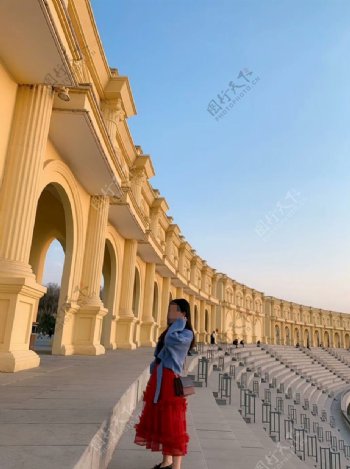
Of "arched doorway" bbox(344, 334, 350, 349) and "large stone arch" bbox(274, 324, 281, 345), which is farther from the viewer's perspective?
"arched doorway" bbox(344, 334, 350, 349)

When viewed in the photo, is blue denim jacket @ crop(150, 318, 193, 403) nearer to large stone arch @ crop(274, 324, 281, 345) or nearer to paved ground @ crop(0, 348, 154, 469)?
paved ground @ crop(0, 348, 154, 469)

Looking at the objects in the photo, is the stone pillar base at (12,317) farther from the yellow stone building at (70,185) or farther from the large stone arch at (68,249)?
the large stone arch at (68,249)

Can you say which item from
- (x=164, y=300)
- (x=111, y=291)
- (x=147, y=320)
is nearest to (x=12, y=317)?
(x=111, y=291)

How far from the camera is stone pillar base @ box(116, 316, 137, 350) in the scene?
14.2 meters

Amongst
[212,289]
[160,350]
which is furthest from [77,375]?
[212,289]

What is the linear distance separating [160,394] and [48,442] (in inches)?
35.4

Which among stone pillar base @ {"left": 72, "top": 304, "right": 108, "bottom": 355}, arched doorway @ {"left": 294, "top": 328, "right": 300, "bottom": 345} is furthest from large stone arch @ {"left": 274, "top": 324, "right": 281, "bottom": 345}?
stone pillar base @ {"left": 72, "top": 304, "right": 108, "bottom": 355}

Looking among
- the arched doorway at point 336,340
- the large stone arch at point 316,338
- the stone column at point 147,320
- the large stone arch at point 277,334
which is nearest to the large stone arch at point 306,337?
the large stone arch at point 316,338

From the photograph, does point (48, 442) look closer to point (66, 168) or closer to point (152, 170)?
point (66, 168)

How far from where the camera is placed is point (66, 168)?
8859 mm

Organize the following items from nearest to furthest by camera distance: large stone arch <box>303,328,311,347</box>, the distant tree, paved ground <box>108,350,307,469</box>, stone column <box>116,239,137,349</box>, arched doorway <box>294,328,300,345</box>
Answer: paved ground <box>108,350,307,469</box> < stone column <box>116,239,137,349</box> < the distant tree < arched doorway <box>294,328,300,345</box> < large stone arch <box>303,328,311,347</box>

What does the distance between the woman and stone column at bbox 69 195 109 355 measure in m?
6.96

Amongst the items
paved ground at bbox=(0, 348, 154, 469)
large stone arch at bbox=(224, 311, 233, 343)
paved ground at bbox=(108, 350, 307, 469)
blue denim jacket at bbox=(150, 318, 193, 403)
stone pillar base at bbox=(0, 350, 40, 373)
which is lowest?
paved ground at bbox=(108, 350, 307, 469)

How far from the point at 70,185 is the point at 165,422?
7.34 meters
